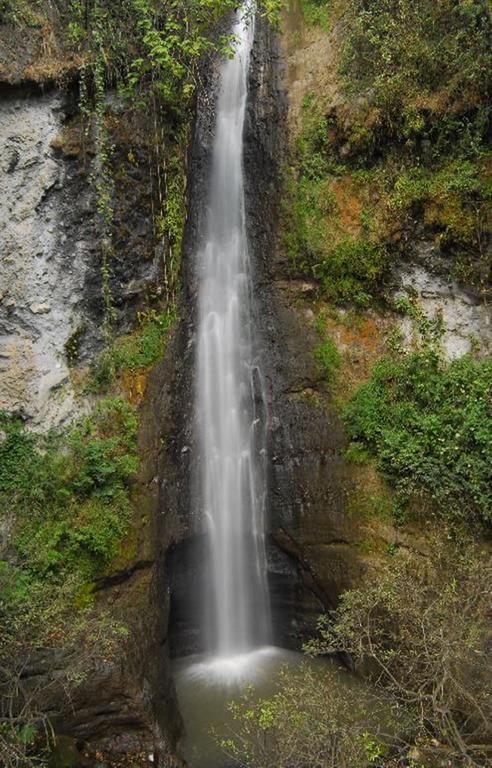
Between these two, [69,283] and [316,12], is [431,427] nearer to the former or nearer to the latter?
[69,283]

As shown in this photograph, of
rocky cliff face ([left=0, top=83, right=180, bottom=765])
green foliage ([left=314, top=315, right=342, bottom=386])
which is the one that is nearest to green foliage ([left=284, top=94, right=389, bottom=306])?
green foliage ([left=314, top=315, right=342, bottom=386])

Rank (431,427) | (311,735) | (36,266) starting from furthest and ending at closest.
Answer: (36,266) → (431,427) → (311,735)

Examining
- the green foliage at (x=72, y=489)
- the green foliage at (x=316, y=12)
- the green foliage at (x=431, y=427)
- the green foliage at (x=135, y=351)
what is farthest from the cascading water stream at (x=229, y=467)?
the green foliage at (x=316, y=12)

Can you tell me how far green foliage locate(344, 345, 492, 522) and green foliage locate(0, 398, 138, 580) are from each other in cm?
414

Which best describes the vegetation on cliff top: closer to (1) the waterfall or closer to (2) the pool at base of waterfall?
(1) the waterfall

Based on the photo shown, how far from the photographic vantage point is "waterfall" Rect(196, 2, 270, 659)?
10398mm

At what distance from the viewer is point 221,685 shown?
361 inches

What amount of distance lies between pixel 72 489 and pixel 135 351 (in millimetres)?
2749

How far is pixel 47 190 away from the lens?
33.2 feet

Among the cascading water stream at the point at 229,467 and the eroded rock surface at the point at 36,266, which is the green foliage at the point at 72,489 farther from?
the cascading water stream at the point at 229,467

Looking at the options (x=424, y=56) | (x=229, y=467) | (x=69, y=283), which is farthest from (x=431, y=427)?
(x=424, y=56)

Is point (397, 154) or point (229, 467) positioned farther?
point (397, 154)

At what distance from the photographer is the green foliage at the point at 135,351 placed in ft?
32.4

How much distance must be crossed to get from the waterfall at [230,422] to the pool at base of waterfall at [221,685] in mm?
408
